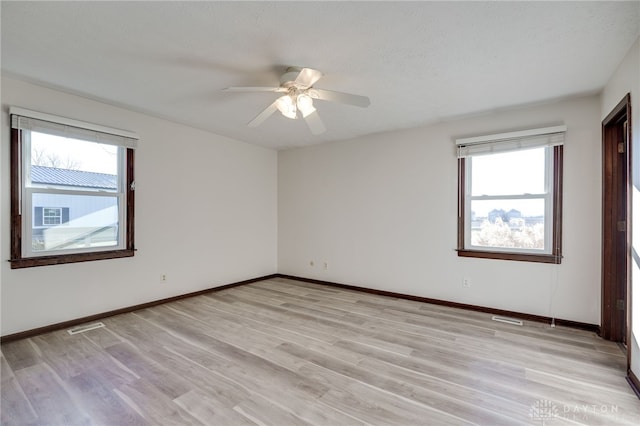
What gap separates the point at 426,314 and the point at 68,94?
4558mm

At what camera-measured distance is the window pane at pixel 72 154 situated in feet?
9.34

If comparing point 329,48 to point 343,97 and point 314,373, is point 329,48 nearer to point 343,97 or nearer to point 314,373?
point 343,97

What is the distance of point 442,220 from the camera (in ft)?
12.4

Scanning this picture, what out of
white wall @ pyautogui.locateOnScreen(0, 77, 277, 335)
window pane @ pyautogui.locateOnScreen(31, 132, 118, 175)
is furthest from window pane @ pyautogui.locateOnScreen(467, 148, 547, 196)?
window pane @ pyautogui.locateOnScreen(31, 132, 118, 175)

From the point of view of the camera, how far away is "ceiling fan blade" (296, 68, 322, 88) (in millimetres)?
2191

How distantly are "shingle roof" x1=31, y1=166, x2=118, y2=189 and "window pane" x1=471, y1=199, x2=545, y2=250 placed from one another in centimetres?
438

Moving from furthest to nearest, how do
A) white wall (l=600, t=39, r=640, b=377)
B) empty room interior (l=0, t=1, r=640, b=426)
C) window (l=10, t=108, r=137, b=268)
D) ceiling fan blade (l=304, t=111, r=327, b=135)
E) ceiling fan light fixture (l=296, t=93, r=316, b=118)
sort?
1. window (l=10, t=108, r=137, b=268)
2. ceiling fan blade (l=304, t=111, r=327, b=135)
3. ceiling fan light fixture (l=296, t=93, r=316, b=118)
4. white wall (l=600, t=39, r=640, b=377)
5. empty room interior (l=0, t=1, r=640, b=426)

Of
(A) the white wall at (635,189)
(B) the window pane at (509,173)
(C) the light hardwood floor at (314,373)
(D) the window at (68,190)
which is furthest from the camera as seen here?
(B) the window pane at (509,173)

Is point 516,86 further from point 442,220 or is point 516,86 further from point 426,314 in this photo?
point 426,314

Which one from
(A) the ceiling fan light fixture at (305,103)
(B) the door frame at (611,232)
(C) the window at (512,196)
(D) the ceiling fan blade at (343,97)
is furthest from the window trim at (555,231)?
(A) the ceiling fan light fixture at (305,103)

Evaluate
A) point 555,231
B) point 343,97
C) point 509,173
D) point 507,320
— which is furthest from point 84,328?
point 555,231

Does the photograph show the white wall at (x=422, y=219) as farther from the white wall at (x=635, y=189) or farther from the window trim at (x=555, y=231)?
the white wall at (x=635, y=189)

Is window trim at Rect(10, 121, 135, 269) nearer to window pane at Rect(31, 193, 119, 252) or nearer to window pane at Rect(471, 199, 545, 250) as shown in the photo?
window pane at Rect(31, 193, 119, 252)

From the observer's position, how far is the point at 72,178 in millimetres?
3053
